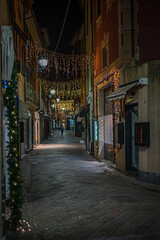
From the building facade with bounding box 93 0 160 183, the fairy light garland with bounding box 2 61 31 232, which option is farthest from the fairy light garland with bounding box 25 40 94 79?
the fairy light garland with bounding box 2 61 31 232

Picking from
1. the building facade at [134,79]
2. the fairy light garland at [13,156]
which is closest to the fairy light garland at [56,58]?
the building facade at [134,79]

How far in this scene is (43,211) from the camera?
248 inches

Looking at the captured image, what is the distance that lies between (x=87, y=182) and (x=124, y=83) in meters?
4.31

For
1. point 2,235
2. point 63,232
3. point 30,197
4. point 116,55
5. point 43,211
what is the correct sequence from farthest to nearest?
point 116,55
point 30,197
point 43,211
point 63,232
point 2,235

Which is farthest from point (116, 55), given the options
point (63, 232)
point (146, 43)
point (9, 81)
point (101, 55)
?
point (63, 232)

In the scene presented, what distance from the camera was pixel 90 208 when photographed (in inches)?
252

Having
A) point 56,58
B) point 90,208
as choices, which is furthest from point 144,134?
point 56,58

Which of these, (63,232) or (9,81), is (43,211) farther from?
(9,81)

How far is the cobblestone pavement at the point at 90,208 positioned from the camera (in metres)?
4.92

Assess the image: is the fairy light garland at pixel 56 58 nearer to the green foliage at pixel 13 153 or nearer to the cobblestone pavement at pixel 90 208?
the cobblestone pavement at pixel 90 208

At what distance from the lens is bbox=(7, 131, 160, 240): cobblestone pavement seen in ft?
16.1

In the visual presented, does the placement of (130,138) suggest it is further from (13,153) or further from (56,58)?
(56,58)

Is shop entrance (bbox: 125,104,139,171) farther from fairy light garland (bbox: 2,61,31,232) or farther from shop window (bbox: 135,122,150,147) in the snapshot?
fairy light garland (bbox: 2,61,31,232)

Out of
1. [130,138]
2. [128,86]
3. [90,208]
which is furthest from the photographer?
[130,138]
